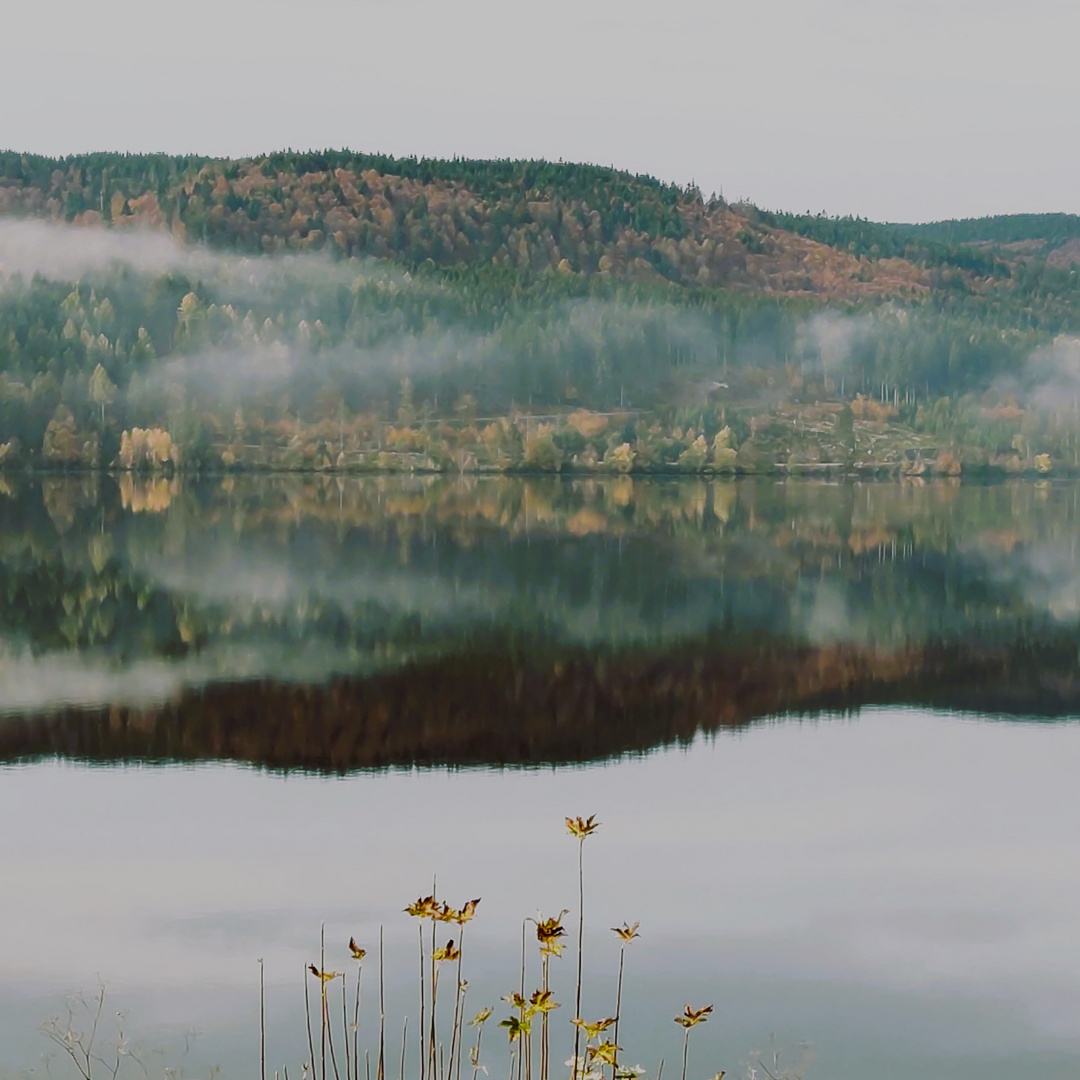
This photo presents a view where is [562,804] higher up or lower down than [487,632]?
higher up

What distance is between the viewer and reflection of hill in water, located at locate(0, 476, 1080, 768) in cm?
2109

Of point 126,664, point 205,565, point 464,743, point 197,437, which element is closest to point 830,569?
point 205,565

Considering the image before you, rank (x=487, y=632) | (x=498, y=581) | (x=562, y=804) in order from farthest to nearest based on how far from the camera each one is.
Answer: (x=498, y=581) → (x=487, y=632) → (x=562, y=804)

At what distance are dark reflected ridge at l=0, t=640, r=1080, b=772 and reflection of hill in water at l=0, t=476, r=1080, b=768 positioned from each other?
7 cm

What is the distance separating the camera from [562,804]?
16844mm

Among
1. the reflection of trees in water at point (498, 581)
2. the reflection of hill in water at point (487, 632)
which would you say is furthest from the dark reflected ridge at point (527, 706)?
the reflection of trees in water at point (498, 581)

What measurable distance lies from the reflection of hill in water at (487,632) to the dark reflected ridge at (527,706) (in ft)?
0.22

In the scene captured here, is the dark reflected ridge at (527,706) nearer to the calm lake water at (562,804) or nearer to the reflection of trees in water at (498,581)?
the calm lake water at (562,804)

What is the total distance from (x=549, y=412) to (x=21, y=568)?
14141 cm

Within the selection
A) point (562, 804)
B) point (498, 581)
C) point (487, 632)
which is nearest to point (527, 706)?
point (562, 804)

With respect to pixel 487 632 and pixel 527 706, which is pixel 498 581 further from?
pixel 527 706

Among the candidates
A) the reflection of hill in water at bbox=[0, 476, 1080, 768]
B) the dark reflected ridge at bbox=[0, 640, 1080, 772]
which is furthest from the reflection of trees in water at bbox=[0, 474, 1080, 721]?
the dark reflected ridge at bbox=[0, 640, 1080, 772]

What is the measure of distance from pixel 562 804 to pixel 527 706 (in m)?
5.75

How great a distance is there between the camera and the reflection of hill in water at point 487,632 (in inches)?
830
